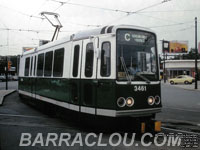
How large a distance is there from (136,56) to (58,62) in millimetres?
3337

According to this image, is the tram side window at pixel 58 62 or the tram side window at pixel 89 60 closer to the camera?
the tram side window at pixel 89 60

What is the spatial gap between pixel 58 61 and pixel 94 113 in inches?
118

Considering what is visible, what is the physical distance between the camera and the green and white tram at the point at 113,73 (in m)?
6.47

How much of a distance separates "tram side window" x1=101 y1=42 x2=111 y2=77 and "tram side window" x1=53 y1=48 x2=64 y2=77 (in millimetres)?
2292

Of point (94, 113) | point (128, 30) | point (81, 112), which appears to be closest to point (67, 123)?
point (81, 112)

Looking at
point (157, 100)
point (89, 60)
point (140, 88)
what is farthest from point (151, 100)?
point (89, 60)

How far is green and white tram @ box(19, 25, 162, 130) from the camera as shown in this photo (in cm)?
647

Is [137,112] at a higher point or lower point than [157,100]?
lower

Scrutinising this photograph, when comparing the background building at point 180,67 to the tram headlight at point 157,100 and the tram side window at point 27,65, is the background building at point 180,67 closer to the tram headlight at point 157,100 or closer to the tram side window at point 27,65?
the tram side window at point 27,65

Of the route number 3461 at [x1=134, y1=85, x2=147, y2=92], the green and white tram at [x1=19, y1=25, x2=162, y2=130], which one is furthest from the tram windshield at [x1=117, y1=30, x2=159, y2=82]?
the route number 3461 at [x1=134, y1=85, x2=147, y2=92]

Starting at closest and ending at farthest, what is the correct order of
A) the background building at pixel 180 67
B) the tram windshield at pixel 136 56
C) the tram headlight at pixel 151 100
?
the tram windshield at pixel 136 56
the tram headlight at pixel 151 100
the background building at pixel 180 67

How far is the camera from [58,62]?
9.00 m

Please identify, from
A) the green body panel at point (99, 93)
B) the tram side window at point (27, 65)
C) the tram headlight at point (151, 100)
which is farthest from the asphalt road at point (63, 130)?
the tram side window at point (27, 65)

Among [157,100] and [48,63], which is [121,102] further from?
[48,63]
